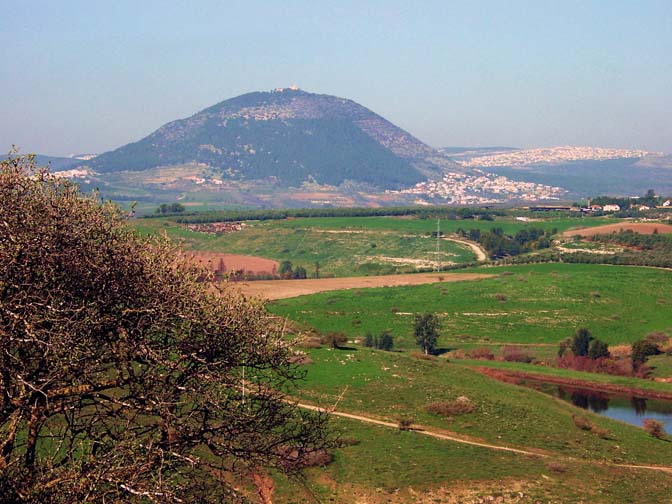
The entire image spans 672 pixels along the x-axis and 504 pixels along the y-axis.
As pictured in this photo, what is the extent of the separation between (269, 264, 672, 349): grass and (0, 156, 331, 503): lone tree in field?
75.5 m

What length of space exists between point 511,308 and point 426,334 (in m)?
20.8

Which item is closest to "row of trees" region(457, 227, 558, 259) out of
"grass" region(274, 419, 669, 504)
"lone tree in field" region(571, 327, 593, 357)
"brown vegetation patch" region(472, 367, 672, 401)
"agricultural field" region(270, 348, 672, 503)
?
"lone tree in field" region(571, 327, 593, 357)

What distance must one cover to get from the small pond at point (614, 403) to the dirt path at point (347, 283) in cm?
4426

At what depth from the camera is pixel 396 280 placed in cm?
12825

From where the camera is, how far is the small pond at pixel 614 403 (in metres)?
66.0

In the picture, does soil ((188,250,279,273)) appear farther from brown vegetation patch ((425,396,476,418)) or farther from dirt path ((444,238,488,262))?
brown vegetation patch ((425,396,476,418))

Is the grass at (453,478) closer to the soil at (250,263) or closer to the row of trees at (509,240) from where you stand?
the soil at (250,263)

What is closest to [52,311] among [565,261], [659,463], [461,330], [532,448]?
[532,448]

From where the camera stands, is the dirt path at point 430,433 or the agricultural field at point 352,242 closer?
the dirt path at point 430,433

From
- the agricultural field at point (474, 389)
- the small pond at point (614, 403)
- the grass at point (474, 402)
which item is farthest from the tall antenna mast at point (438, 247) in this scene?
the grass at point (474, 402)

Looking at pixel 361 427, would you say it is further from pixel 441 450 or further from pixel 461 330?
pixel 461 330

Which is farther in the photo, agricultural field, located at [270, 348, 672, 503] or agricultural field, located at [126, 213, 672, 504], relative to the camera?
agricultural field, located at [126, 213, 672, 504]

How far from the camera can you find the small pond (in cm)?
6600

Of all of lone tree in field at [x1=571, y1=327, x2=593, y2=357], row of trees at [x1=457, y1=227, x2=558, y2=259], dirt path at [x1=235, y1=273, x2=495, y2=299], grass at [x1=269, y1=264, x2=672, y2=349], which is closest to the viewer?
lone tree in field at [x1=571, y1=327, x2=593, y2=357]
